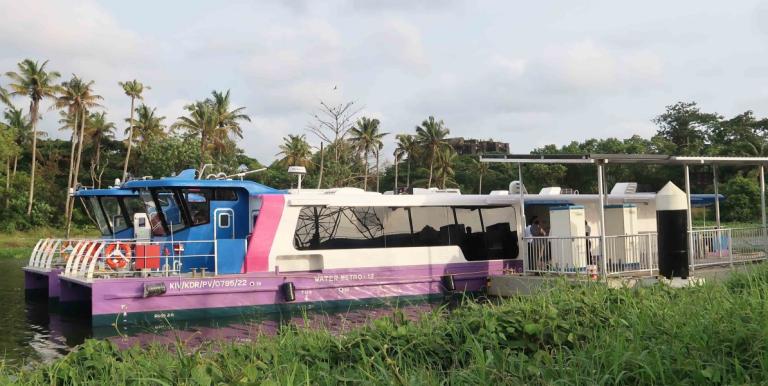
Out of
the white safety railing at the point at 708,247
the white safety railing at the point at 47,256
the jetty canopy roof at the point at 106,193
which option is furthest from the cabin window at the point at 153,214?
the white safety railing at the point at 708,247

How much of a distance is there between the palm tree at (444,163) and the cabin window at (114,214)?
43.4 meters

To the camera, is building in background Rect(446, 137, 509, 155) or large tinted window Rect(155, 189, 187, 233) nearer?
large tinted window Rect(155, 189, 187, 233)

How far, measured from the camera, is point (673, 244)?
11391mm

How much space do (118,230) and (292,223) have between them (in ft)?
18.3

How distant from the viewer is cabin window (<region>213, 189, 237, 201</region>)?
14.3 meters

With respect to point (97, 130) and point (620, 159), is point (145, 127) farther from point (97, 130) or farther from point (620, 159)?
point (620, 159)

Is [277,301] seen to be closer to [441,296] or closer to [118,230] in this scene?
[441,296]

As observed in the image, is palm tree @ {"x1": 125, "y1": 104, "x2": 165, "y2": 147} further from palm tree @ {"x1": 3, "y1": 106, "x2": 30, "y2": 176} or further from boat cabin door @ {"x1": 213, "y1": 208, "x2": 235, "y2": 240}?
boat cabin door @ {"x1": 213, "y1": 208, "x2": 235, "y2": 240}

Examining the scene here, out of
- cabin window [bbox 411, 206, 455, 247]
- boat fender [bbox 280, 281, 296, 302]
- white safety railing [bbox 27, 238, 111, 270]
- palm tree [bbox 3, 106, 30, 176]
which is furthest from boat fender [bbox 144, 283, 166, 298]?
palm tree [bbox 3, 106, 30, 176]

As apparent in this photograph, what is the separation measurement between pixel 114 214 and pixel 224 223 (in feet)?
14.4

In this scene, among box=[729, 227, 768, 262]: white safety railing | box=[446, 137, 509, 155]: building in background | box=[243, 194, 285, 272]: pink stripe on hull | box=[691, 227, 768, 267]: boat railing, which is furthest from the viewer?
box=[446, 137, 509, 155]: building in background

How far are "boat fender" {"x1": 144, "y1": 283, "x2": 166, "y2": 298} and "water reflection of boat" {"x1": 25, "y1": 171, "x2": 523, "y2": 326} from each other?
2 centimetres

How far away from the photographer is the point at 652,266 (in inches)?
533

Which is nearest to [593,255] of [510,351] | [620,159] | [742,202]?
[620,159]
